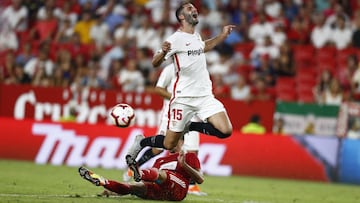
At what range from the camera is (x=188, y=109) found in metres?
13.7

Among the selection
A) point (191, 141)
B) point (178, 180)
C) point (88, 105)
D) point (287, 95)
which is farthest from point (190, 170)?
point (287, 95)

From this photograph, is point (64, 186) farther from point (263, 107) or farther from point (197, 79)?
point (263, 107)

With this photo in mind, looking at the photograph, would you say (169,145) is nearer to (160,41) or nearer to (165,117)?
(165,117)

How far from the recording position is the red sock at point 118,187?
1199 centimetres

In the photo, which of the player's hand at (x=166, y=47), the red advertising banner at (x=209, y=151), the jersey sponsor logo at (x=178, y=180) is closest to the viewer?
the jersey sponsor logo at (x=178, y=180)

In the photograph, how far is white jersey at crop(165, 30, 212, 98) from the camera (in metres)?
13.6

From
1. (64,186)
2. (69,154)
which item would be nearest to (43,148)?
(69,154)

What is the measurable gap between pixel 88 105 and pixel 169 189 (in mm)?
11641

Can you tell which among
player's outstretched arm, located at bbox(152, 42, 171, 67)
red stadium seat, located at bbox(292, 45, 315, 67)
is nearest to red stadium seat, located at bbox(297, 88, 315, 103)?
red stadium seat, located at bbox(292, 45, 315, 67)

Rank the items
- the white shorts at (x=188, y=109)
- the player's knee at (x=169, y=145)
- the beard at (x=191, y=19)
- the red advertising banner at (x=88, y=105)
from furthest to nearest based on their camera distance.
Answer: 1. the red advertising banner at (x=88, y=105)
2. the beard at (x=191, y=19)
3. the white shorts at (x=188, y=109)
4. the player's knee at (x=169, y=145)

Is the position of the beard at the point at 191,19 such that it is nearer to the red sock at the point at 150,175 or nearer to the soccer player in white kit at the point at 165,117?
the soccer player in white kit at the point at 165,117

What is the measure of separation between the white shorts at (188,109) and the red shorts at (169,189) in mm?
1432

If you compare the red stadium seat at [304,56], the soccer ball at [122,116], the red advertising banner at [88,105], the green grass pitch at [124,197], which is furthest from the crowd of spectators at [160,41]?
the soccer ball at [122,116]

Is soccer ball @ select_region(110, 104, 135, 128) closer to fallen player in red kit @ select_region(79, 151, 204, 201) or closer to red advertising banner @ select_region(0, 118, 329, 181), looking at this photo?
fallen player in red kit @ select_region(79, 151, 204, 201)
